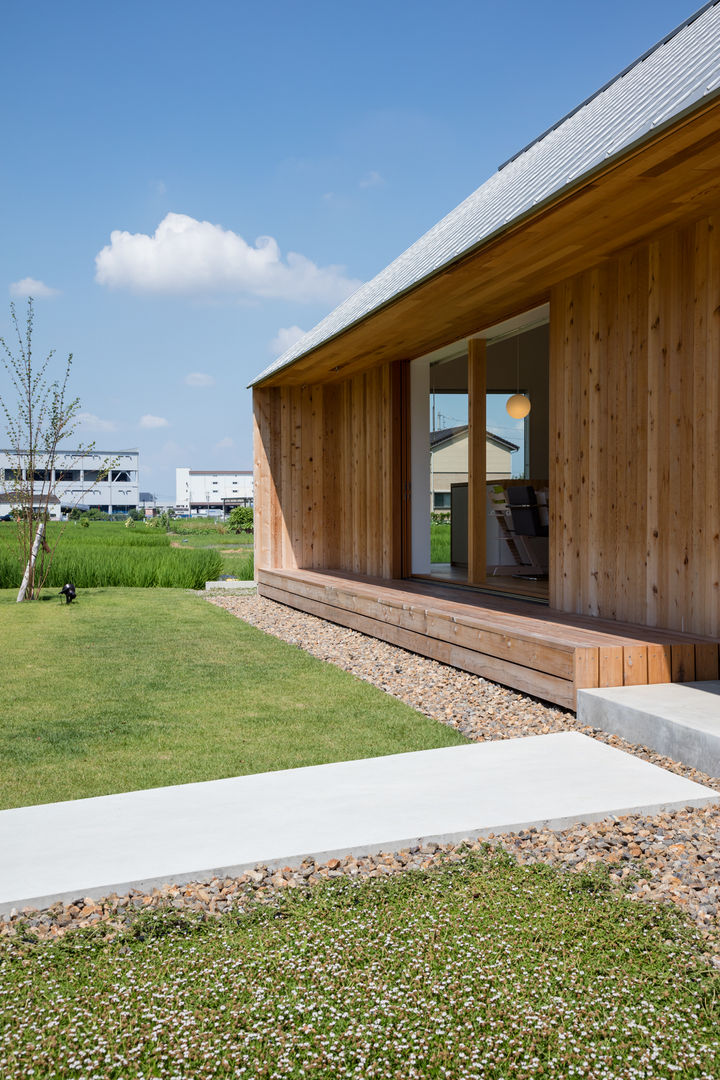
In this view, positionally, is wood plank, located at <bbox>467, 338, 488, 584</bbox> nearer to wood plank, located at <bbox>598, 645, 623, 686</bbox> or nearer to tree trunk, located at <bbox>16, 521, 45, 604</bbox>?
wood plank, located at <bbox>598, 645, 623, 686</bbox>

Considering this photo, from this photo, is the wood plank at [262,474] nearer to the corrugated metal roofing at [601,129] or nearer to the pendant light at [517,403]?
the corrugated metal roofing at [601,129]

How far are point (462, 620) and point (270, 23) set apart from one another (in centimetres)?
1208

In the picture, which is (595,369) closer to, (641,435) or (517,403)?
(641,435)

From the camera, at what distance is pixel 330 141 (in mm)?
19578

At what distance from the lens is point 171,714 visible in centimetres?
439

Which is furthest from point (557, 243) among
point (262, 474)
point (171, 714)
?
point (262, 474)

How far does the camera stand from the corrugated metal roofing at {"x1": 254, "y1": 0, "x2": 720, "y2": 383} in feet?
11.0

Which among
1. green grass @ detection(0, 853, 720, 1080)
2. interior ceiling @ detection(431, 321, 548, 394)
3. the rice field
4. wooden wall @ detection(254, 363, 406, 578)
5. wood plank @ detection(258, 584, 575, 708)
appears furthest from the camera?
the rice field

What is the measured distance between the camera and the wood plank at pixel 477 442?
7203 millimetres

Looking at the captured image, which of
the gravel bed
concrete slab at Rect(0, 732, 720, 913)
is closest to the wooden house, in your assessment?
concrete slab at Rect(0, 732, 720, 913)

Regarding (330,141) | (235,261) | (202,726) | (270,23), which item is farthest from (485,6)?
(235,261)

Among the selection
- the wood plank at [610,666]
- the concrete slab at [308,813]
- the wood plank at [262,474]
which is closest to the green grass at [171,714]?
the concrete slab at [308,813]

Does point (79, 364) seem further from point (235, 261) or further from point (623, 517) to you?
point (235, 261)

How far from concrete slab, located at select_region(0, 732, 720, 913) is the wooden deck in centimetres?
79
